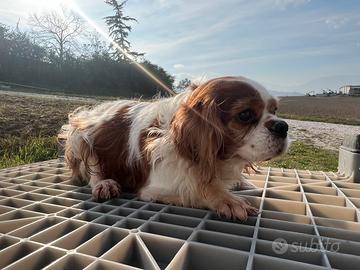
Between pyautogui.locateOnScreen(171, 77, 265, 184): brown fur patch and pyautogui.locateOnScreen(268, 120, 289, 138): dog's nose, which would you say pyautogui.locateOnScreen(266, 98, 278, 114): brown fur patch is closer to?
pyautogui.locateOnScreen(171, 77, 265, 184): brown fur patch

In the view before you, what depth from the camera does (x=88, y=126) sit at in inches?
124

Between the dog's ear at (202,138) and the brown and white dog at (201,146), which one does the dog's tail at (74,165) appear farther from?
the dog's ear at (202,138)

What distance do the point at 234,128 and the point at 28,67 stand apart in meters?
21.2

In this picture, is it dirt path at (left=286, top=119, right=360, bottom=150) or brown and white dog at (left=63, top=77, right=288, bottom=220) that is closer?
brown and white dog at (left=63, top=77, right=288, bottom=220)

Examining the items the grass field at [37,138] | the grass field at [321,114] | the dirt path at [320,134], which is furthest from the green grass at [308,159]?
the grass field at [321,114]

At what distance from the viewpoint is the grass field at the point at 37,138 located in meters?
5.11

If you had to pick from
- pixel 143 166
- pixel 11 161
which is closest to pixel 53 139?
pixel 11 161

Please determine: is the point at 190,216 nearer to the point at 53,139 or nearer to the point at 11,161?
the point at 11,161

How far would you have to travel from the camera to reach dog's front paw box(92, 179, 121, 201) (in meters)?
2.41

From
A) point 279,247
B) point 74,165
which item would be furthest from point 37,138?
point 279,247

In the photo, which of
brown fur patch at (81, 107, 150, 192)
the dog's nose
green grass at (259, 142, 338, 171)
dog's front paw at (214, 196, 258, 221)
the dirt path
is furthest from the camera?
the dirt path

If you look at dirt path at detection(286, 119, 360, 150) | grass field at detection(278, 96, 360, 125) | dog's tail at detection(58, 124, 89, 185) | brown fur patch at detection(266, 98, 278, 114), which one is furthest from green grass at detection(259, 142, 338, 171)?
dog's tail at detection(58, 124, 89, 185)

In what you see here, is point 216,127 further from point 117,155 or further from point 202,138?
point 117,155

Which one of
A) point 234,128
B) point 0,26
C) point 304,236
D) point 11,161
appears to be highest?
point 0,26
